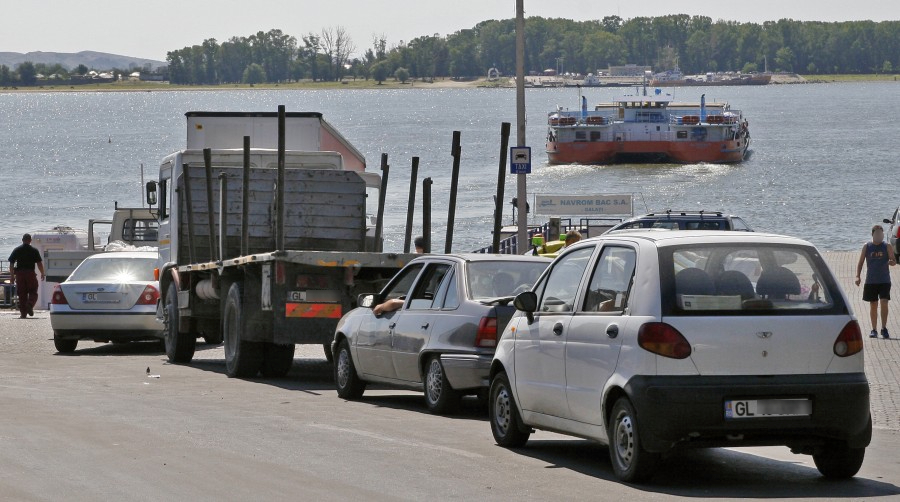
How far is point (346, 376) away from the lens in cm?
1468

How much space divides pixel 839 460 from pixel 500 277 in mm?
4430

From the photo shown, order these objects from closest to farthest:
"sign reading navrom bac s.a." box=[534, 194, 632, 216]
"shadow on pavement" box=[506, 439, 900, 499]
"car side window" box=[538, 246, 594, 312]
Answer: "shadow on pavement" box=[506, 439, 900, 499], "car side window" box=[538, 246, 594, 312], "sign reading navrom bac s.a." box=[534, 194, 632, 216]

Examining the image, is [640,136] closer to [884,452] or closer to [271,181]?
[271,181]

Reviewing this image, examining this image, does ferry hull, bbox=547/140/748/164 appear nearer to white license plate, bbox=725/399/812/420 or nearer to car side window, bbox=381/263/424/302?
car side window, bbox=381/263/424/302

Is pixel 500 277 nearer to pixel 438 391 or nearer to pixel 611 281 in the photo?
pixel 438 391

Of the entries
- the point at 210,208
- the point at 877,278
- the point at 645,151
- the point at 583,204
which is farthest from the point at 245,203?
the point at 645,151

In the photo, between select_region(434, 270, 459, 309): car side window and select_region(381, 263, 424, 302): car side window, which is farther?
select_region(381, 263, 424, 302): car side window

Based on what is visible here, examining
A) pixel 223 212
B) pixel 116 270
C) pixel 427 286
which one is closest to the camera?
pixel 427 286

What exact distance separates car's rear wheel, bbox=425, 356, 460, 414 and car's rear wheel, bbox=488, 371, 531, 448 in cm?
166

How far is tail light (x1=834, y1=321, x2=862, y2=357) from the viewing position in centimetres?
899

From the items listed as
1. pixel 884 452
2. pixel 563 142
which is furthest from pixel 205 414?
pixel 563 142

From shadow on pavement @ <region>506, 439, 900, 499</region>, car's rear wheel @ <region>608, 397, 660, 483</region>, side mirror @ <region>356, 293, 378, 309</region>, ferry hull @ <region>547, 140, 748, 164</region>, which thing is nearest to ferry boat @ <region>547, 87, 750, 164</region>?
ferry hull @ <region>547, 140, 748, 164</region>

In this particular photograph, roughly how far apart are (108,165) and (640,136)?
140ft

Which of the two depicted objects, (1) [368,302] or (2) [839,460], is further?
(1) [368,302]
